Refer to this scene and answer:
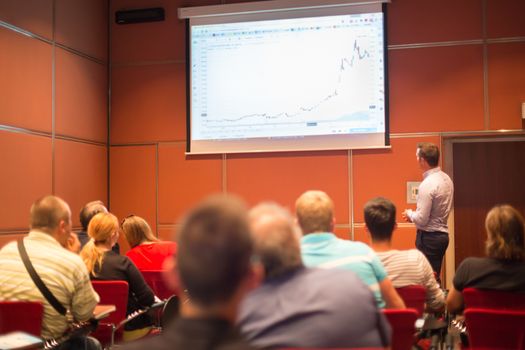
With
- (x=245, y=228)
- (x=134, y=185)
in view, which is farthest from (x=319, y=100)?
(x=245, y=228)

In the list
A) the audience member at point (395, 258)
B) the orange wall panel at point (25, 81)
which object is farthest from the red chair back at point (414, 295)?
the orange wall panel at point (25, 81)

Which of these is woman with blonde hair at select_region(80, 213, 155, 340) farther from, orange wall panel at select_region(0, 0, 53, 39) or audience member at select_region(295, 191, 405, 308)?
orange wall panel at select_region(0, 0, 53, 39)

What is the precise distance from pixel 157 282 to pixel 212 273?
10.4ft

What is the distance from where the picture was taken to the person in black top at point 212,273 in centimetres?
105

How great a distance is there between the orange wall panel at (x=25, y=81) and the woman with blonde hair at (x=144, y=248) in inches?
70.3

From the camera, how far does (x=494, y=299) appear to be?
9.14ft

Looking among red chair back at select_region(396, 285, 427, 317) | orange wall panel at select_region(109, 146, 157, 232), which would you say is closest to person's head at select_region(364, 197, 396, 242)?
red chair back at select_region(396, 285, 427, 317)

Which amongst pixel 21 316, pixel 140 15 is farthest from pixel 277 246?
pixel 140 15

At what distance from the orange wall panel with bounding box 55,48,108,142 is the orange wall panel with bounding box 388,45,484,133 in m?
3.32

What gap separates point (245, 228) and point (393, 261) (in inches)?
81.4

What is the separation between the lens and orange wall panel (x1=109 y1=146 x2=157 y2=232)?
679cm

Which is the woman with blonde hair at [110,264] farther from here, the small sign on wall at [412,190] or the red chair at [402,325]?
the small sign on wall at [412,190]

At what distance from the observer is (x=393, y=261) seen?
2.99 metres

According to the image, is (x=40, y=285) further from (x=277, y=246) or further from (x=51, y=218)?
(x=277, y=246)
